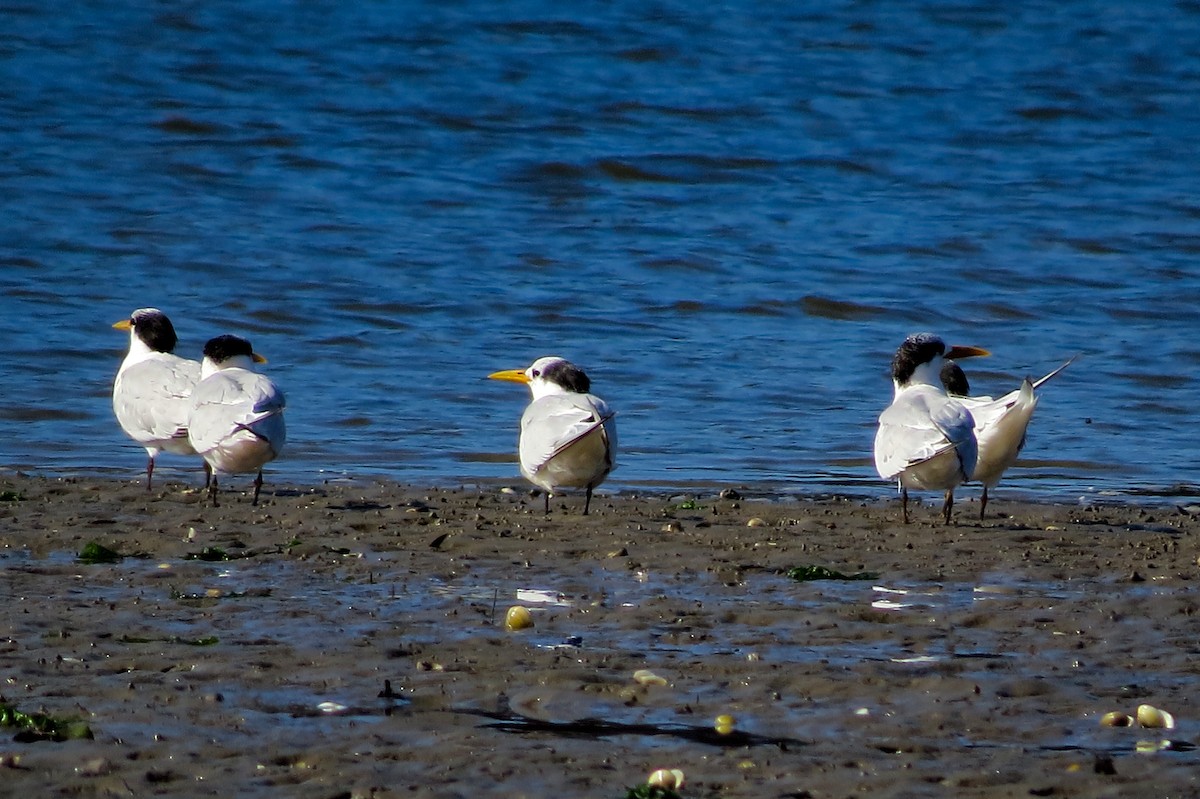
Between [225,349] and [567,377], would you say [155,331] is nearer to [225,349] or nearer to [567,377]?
[225,349]

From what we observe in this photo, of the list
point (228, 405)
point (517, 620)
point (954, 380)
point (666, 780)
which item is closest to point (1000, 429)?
point (954, 380)

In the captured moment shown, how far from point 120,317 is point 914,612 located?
8.59 meters

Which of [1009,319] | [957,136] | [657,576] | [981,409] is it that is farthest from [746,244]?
[657,576]

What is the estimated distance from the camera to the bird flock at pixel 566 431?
739 centimetres

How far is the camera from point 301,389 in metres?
11.0

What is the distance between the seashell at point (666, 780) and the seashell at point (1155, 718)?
4.02ft

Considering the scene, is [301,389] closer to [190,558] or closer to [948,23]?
[190,558]

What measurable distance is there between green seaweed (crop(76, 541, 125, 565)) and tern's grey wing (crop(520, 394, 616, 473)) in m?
2.13

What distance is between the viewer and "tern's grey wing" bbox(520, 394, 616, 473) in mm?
7422

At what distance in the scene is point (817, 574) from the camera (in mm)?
5961

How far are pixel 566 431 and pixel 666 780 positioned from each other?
154 inches

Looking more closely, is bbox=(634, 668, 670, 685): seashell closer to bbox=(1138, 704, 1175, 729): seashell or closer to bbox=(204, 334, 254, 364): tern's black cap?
bbox=(1138, 704, 1175, 729): seashell

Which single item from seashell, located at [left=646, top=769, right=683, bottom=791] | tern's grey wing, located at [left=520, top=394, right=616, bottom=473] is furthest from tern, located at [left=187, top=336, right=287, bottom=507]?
seashell, located at [left=646, top=769, right=683, bottom=791]

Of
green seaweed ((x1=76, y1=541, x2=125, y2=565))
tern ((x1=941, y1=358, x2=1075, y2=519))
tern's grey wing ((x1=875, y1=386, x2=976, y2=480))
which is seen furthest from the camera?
tern ((x1=941, y1=358, x2=1075, y2=519))
